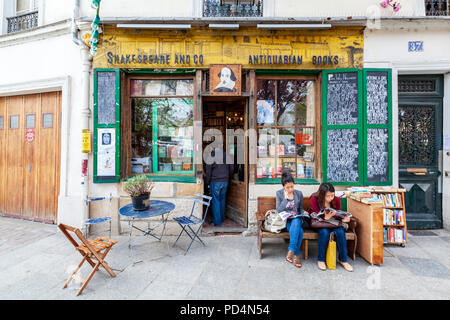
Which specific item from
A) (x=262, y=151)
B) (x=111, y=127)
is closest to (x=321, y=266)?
(x=262, y=151)

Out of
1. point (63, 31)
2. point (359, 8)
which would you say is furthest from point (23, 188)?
point (359, 8)

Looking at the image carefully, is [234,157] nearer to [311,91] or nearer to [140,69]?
[311,91]

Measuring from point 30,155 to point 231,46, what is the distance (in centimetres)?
536

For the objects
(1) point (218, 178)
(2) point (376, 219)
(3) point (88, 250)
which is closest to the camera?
(3) point (88, 250)

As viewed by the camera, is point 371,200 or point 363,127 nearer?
point 371,200

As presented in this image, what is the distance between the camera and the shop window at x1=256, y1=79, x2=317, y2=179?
4.86 metres

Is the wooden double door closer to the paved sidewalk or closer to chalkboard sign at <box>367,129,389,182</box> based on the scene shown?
the paved sidewalk

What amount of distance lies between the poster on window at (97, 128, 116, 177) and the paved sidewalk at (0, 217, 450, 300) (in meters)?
1.45

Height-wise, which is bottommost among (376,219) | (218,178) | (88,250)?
(88,250)

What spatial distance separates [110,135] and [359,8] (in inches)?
224

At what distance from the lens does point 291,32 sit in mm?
4590

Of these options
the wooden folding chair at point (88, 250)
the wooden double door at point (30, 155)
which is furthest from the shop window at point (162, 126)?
the wooden folding chair at point (88, 250)

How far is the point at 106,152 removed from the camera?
4.59 m

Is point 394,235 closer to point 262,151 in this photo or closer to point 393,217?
point 393,217
